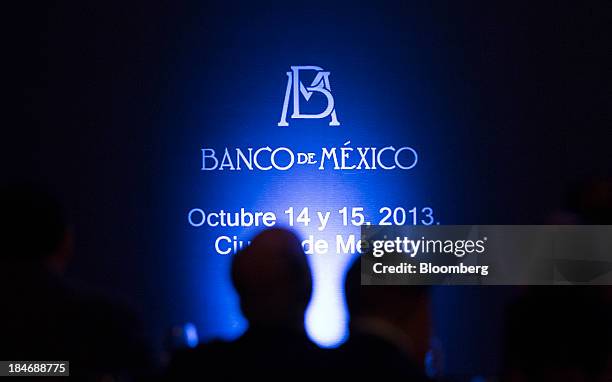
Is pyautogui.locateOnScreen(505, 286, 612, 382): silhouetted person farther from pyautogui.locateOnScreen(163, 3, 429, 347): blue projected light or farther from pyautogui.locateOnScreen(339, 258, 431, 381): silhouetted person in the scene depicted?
pyautogui.locateOnScreen(163, 3, 429, 347): blue projected light

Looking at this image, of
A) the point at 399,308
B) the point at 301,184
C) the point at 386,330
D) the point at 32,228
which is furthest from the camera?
the point at 301,184

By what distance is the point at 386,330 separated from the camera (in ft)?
6.15

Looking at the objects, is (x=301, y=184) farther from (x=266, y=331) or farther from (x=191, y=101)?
(x=266, y=331)

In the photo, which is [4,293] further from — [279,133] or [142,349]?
[279,133]

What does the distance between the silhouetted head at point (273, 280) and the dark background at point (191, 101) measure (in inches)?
84.8

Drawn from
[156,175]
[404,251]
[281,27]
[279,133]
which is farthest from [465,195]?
[156,175]

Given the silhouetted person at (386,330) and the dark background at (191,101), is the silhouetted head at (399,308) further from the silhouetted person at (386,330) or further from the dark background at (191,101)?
the dark background at (191,101)

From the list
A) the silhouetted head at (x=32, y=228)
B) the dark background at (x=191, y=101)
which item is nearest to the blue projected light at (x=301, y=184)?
the dark background at (x=191, y=101)

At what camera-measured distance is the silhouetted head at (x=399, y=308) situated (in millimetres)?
1973

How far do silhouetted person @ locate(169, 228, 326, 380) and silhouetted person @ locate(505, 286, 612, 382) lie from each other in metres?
0.57

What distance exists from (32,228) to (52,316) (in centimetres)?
28

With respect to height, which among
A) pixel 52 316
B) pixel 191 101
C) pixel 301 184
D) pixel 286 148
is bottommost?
pixel 52 316

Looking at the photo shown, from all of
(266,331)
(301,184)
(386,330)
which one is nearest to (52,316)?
(266,331)

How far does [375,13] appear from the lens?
4.19 metres
